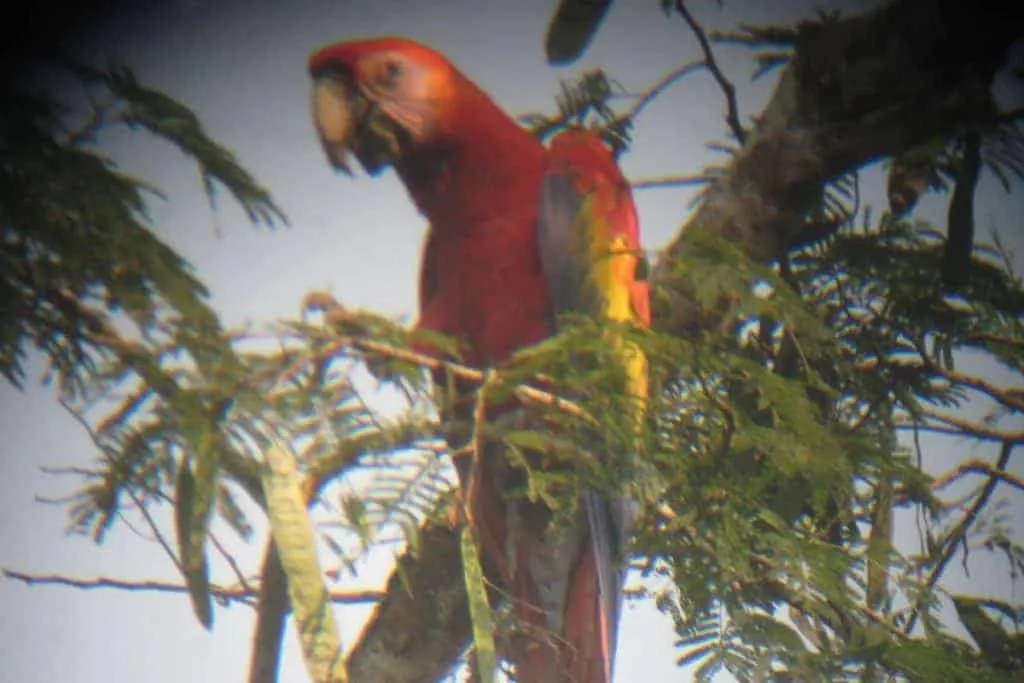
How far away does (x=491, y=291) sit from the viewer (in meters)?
1.57

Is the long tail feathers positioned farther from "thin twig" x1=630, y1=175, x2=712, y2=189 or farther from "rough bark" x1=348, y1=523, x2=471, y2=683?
"thin twig" x1=630, y1=175, x2=712, y2=189

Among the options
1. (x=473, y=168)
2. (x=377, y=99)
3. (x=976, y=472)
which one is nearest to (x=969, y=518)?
(x=976, y=472)

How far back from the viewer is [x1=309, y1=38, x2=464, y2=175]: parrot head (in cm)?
172

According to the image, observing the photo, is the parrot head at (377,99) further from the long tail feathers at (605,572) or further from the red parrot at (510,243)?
the long tail feathers at (605,572)

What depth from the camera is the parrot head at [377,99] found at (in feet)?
5.65

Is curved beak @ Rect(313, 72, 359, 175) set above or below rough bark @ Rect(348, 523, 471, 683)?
above

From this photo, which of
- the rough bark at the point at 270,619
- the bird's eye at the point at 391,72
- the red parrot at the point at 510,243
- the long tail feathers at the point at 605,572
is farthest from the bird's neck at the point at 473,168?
the rough bark at the point at 270,619

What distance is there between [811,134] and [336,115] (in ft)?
2.44

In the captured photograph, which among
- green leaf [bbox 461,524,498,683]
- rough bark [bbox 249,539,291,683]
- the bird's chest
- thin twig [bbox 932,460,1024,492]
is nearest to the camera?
green leaf [bbox 461,524,498,683]

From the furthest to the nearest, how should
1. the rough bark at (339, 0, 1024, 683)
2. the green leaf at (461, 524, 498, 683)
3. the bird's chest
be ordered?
the bird's chest, the rough bark at (339, 0, 1024, 683), the green leaf at (461, 524, 498, 683)

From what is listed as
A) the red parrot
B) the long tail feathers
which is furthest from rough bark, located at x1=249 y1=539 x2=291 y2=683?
the long tail feathers

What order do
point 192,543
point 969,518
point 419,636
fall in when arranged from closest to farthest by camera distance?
point 192,543 → point 419,636 → point 969,518

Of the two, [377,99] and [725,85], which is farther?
[377,99]

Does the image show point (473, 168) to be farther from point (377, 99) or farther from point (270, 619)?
point (270, 619)
